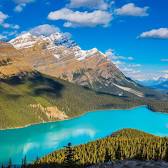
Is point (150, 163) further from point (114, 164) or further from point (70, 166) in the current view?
point (70, 166)

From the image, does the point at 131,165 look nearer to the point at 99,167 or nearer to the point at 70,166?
the point at 99,167

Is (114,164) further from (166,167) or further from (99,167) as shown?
(166,167)

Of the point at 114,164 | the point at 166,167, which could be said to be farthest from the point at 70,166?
the point at 166,167

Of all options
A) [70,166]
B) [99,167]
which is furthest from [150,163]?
[70,166]

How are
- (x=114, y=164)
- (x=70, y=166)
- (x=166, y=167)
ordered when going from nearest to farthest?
(x=166, y=167)
(x=114, y=164)
(x=70, y=166)

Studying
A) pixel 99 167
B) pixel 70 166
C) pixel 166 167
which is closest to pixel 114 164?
pixel 99 167

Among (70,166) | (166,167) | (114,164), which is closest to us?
(166,167)

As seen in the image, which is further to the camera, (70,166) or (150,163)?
(70,166)
